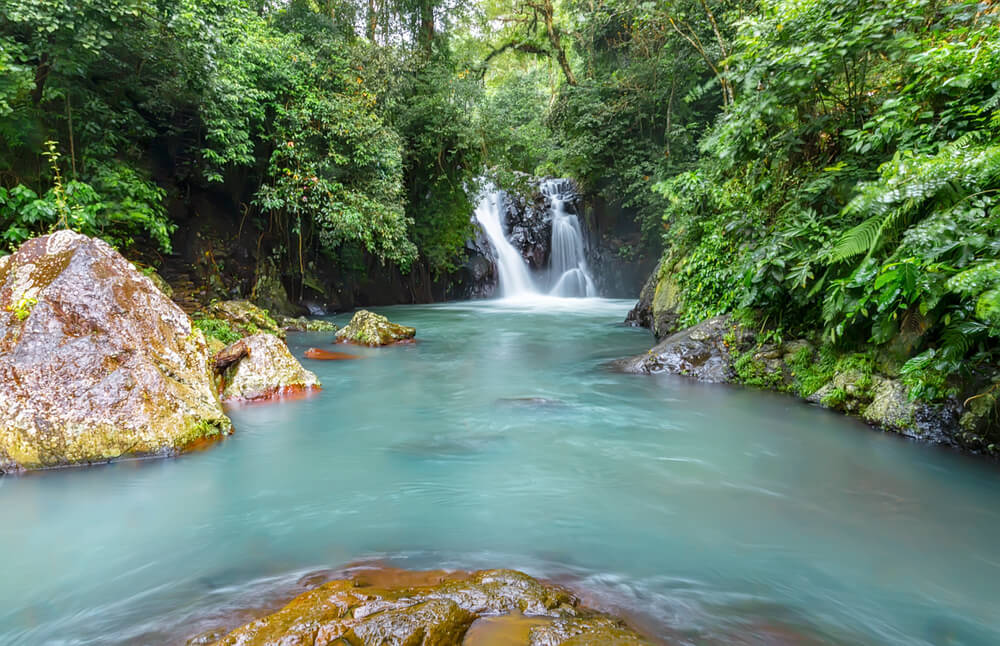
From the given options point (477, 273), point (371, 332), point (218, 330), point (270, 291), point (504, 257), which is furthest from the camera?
point (504, 257)

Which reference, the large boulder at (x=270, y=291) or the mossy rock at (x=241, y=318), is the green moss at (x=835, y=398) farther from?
the large boulder at (x=270, y=291)

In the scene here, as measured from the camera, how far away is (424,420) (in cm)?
545

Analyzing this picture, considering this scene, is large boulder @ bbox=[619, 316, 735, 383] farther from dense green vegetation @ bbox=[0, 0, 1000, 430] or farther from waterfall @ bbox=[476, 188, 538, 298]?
waterfall @ bbox=[476, 188, 538, 298]

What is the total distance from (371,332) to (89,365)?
235 inches

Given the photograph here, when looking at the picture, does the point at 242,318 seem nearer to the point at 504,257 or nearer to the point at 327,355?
the point at 327,355

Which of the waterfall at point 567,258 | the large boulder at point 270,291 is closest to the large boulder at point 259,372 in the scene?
the large boulder at point 270,291

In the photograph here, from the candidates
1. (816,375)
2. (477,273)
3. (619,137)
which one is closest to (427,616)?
(816,375)

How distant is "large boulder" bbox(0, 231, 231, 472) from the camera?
378 centimetres

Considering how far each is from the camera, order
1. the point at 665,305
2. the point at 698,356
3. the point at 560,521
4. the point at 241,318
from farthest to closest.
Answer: the point at 241,318
the point at 665,305
the point at 698,356
the point at 560,521

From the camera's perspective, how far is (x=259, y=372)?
20.2 ft

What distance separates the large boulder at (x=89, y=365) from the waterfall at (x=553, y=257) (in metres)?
16.8

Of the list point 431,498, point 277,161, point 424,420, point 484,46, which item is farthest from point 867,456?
point 484,46

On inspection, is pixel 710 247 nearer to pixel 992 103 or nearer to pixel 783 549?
pixel 992 103

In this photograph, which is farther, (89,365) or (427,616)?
(89,365)
